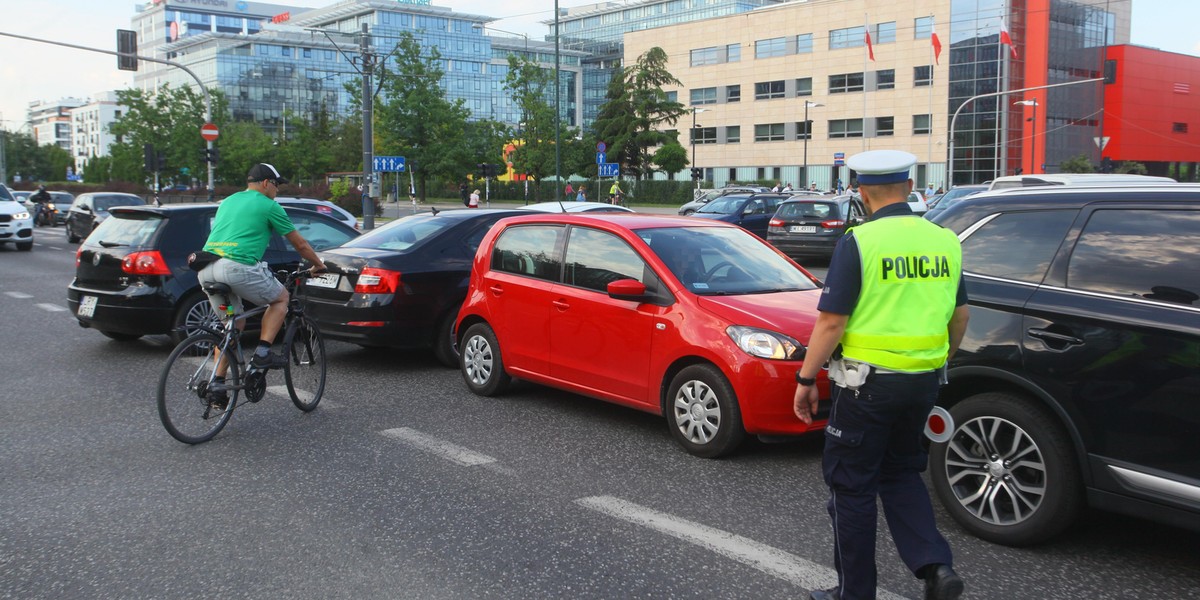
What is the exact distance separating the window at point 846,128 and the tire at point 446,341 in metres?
65.9

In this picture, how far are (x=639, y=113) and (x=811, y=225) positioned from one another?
4769cm

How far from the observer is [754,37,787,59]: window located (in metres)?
75.1

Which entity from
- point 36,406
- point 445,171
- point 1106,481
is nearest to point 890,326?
point 1106,481

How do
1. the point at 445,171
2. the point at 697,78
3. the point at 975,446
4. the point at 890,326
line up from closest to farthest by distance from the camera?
1. the point at 890,326
2. the point at 975,446
3. the point at 445,171
4. the point at 697,78

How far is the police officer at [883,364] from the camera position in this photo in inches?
135

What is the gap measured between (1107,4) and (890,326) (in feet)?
258

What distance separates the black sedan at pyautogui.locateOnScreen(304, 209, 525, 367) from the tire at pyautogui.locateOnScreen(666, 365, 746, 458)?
127 inches

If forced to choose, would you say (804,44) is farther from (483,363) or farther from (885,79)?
(483,363)

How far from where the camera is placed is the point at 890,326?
3.43m

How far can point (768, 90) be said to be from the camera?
250 ft

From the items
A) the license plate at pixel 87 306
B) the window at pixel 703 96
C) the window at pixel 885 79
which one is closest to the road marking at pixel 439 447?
the license plate at pixel 87 306

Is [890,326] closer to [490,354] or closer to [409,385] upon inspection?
[490,354]

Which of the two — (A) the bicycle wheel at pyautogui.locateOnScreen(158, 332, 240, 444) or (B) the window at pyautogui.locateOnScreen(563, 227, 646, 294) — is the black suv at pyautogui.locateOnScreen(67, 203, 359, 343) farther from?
(B) the window at pyautogui.locateOnScreen(563, 227, 646, 294)

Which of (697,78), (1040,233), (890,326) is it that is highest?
(697,78)
